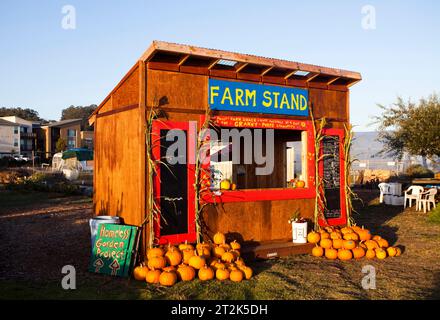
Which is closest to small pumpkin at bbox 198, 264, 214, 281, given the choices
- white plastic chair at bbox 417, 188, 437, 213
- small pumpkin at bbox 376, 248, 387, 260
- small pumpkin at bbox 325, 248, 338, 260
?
small pumpkin at bbox 325, 248, 338, 260

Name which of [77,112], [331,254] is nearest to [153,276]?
[331,254]

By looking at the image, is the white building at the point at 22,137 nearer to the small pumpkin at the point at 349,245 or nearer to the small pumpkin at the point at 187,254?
the small pumpkin at the point at 187,254

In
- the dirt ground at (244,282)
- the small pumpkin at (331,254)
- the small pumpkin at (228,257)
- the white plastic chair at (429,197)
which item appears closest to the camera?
the dirt ground at (244,282)

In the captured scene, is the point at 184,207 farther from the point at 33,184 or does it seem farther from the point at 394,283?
the point at 33,184

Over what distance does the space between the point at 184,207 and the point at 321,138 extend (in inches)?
147

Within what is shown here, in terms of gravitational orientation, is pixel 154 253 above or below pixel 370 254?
above

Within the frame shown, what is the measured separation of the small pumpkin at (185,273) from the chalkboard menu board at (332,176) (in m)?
4.31

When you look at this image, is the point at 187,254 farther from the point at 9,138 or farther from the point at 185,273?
the point at 9,138

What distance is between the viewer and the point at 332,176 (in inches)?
396

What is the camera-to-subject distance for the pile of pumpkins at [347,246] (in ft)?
27.7

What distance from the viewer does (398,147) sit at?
75.6ft

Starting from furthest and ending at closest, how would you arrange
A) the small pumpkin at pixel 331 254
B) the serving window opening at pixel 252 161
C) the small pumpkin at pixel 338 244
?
the serving window opening at pixel 252 161 < the small pumpkin at pixel 338 244 < the small pumpkin at pixel 331 254

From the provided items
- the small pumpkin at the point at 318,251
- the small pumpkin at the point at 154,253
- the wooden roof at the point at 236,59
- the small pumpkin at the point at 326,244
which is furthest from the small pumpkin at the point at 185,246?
the wooden roof at the point at 236,59

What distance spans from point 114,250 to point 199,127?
2.63 metres
